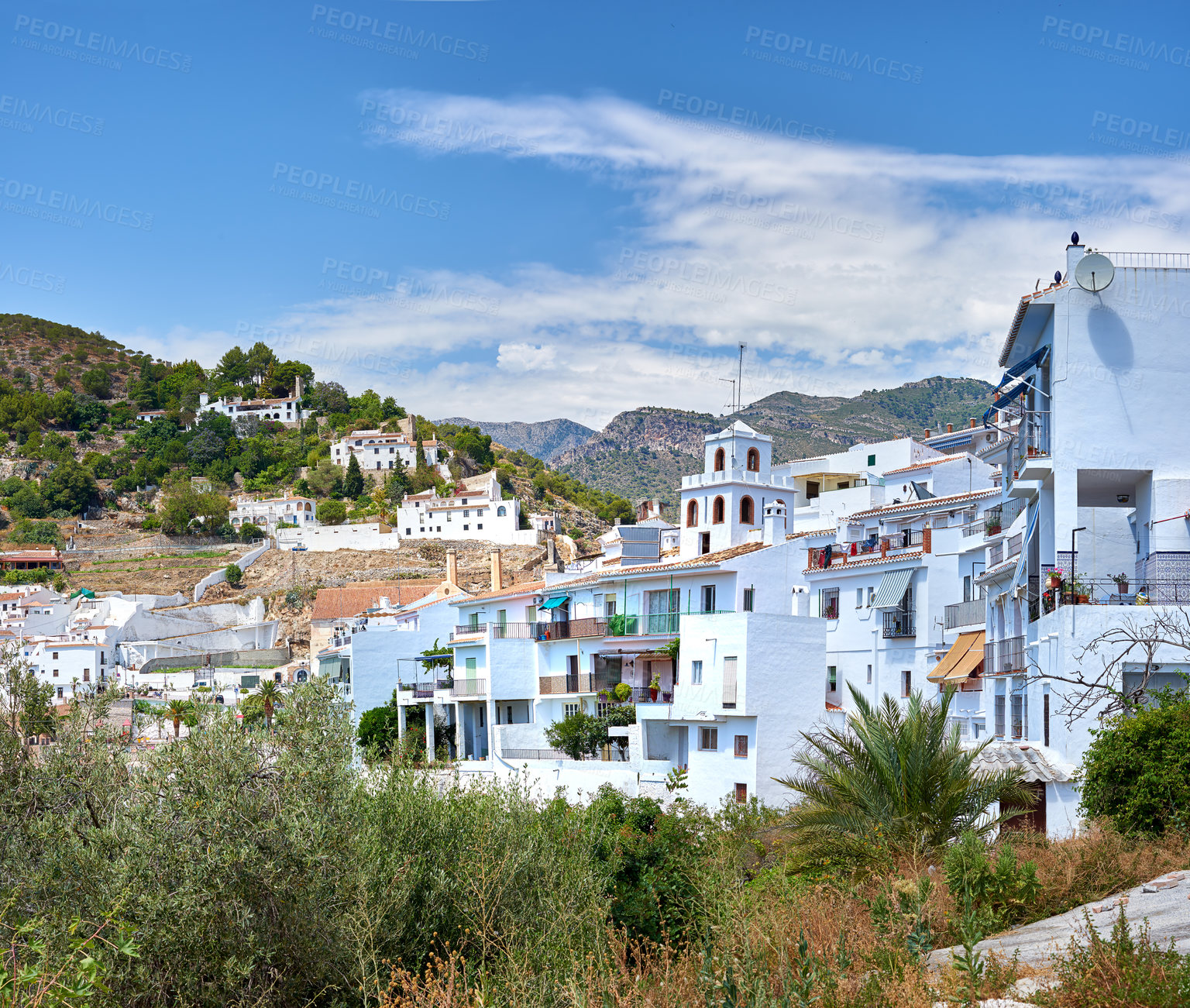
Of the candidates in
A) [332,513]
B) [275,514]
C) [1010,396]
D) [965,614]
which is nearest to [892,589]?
[965,614]

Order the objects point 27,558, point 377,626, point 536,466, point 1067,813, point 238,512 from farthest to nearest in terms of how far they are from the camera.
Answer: point 536,466 → point 238,512 → point 27,558 → point 377,626 → point 1067,813

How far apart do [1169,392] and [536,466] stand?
14032 centimetres

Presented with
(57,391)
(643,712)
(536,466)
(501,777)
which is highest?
(57,391)

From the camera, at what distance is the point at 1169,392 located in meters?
21.6

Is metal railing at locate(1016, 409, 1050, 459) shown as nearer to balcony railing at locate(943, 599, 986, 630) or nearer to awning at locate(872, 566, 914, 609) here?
balcony railing at locate(943, 599, 986, 630)

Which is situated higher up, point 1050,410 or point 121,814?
point 1050,410

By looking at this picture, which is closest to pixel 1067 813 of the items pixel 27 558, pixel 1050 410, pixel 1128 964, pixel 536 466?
pixel 1050 410

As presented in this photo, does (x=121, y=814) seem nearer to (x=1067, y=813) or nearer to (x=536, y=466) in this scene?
(x=1067, y=813)

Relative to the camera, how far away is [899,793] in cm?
1870

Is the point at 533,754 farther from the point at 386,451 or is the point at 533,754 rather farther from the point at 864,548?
the point at 386,451

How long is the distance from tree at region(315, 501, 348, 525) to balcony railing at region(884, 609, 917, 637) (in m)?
104

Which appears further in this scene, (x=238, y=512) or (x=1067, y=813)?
(x=238, y=512)

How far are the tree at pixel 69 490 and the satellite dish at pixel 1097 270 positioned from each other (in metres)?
148

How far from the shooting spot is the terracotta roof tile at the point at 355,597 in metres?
85.8
